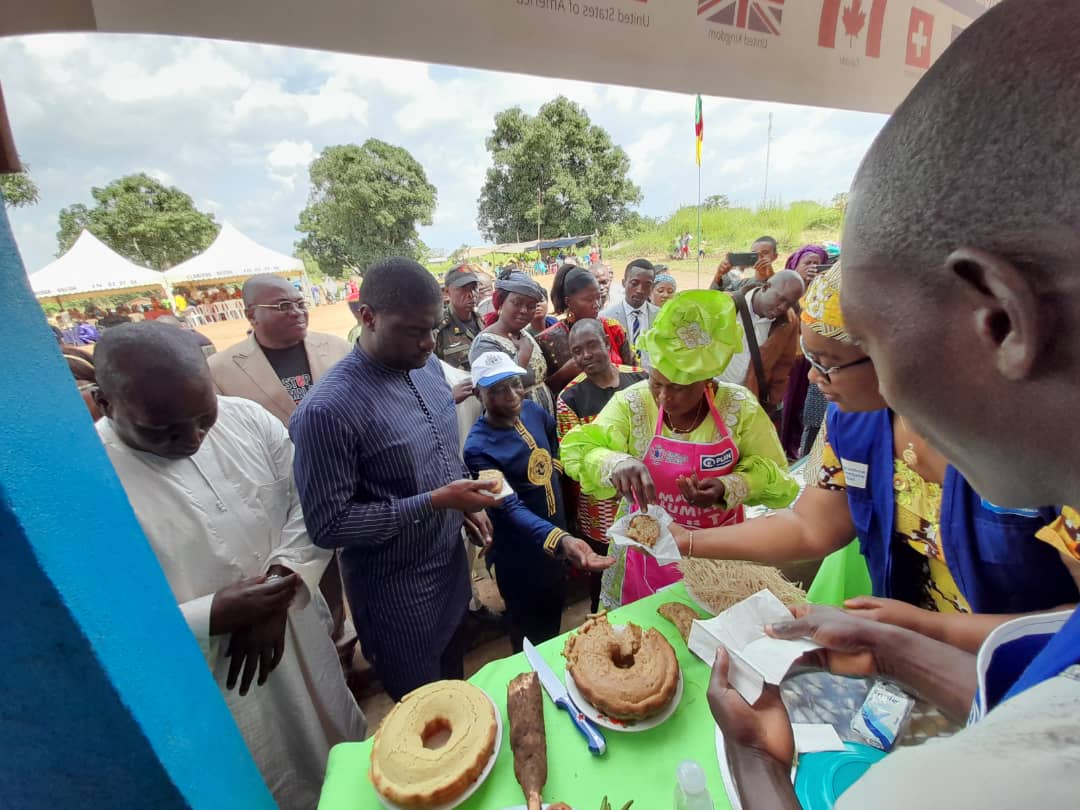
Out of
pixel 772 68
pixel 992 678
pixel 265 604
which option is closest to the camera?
pixel 992 678

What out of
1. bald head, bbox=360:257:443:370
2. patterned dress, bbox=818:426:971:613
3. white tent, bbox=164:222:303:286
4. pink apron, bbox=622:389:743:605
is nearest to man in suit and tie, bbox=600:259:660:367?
pink apron, bbox=622:389:743:605

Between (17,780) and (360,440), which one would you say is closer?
(17,780)

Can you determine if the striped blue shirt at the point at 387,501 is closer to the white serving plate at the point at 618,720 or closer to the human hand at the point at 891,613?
the white serving plate at the point at 618,720

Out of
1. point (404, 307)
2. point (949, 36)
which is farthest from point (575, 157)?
point (404, 307)

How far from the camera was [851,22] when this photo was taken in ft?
8.30

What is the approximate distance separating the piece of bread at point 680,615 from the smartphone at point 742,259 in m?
6.77

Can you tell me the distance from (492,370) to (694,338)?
1.10m

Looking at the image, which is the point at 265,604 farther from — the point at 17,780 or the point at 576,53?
the point at 576,53

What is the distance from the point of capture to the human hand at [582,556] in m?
2.07

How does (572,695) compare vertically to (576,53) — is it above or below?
below

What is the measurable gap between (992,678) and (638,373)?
2626mm

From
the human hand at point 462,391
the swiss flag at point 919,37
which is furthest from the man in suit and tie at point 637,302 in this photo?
the swiss flag at point 919,37

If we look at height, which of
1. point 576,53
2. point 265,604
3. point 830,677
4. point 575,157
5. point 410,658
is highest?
point 575,157

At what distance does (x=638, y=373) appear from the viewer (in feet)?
11.0
